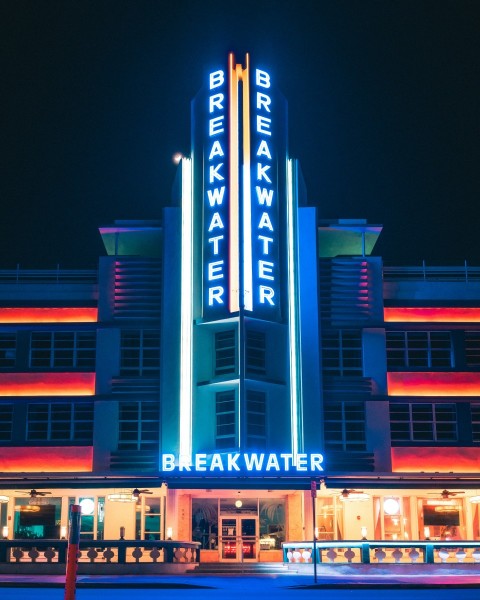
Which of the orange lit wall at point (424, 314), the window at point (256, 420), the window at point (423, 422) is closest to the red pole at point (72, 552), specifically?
the window at point (256, 420)

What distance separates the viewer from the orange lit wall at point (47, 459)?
4034 cm

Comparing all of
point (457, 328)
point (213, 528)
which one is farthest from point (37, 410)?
point (457, 328)

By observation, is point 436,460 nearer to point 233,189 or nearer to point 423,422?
point 423,422

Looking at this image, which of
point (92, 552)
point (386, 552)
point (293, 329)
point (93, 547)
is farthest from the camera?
point (293, 329)

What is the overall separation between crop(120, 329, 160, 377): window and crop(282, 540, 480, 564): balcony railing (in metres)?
11.2

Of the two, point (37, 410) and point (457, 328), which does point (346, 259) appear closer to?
point (457, 328)

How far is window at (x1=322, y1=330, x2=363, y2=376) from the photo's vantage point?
41.6m

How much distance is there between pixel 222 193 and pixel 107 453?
12752 mm

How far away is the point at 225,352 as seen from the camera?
1565 inches


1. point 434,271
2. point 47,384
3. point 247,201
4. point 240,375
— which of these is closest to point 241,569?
point 240,375

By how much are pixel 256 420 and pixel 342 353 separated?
572 cm

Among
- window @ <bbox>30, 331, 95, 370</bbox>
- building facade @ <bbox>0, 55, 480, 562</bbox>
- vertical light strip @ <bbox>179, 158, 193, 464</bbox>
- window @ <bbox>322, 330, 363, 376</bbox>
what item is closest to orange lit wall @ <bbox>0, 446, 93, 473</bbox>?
building facade @ <bbox>0, 55, 480, 562</bbox>

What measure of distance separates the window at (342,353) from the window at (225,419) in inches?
202

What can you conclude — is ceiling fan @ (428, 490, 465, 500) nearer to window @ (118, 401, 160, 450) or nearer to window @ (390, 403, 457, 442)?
window @ (390, 403, 457, 442)
